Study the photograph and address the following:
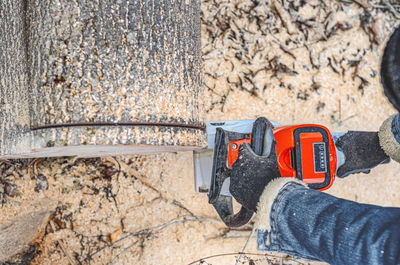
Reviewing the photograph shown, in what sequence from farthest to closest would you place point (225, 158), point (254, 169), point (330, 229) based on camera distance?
point (225, 158) → point (254, 169) → point (330, 229)

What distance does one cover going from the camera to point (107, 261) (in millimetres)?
1671

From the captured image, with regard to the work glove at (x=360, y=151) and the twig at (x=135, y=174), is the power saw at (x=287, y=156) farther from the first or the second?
the twig at (x=135, y=174)

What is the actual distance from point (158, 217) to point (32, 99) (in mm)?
952

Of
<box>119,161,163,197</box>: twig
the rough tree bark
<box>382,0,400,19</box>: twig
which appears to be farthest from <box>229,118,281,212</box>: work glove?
<box>382,0,400,19</box>: twig

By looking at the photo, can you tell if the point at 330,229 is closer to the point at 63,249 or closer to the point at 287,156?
the point at 287,156

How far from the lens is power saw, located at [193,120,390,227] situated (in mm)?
1337

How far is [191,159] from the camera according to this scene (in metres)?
1.79

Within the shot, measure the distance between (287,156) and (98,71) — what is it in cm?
87

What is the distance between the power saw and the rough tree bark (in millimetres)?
325

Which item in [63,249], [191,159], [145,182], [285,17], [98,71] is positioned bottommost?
[63,249]

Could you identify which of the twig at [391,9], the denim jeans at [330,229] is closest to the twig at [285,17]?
the twig at [391,9]

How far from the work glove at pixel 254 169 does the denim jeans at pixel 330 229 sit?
0.39 ft

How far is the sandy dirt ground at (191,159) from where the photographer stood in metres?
→ 1.63

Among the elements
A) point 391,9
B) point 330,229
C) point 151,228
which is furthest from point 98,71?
point 391,9
